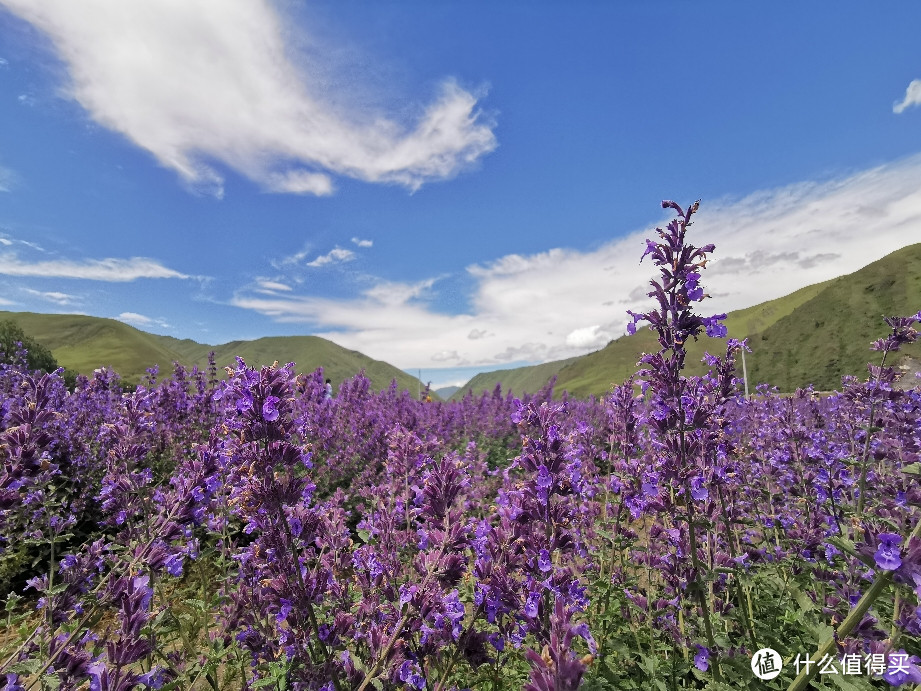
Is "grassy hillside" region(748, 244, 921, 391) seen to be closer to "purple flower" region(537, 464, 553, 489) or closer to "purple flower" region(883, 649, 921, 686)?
A: "purple flower" region(883, 649, 921, 686)

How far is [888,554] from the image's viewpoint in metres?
2.07

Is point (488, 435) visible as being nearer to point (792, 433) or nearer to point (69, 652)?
point (792, 433)

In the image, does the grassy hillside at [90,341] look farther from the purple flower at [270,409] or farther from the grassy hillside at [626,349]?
the purple flower at [270,409]

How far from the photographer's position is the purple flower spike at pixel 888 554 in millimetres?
2023

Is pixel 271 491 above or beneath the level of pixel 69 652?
above

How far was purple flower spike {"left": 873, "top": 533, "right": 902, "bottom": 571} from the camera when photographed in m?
2.02

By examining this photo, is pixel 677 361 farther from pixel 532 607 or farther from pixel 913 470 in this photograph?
pixel 532 607

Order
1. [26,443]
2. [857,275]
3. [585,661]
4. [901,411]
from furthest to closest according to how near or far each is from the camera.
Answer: [857,275] < [901,411] < [26,443] < [585,661]

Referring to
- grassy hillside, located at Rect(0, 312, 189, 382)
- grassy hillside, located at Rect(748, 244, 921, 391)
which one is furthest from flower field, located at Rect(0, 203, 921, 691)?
grassy hillside, located at Rect(0, 312, 189, 382)

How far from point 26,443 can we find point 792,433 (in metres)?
7.78

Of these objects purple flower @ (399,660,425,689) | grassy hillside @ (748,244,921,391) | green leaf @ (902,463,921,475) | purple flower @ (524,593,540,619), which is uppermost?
grassy hillside @ (748,244,921,391)

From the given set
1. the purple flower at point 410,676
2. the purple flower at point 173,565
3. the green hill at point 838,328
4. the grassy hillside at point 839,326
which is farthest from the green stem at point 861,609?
the grassy hillside at point 839,326

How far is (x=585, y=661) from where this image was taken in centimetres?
160

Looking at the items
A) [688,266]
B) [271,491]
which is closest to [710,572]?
[688,266]
